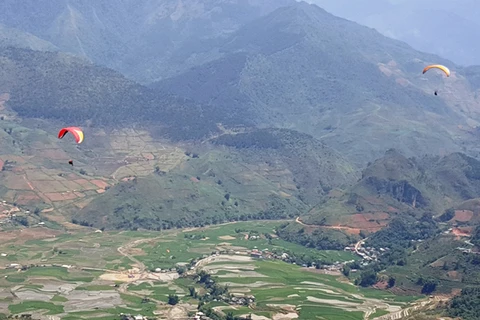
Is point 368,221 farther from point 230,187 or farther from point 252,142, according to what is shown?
point 252,142

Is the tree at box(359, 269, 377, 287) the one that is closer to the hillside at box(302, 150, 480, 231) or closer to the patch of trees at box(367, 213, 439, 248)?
the patch of trees at box(367, 213, 439, 248)

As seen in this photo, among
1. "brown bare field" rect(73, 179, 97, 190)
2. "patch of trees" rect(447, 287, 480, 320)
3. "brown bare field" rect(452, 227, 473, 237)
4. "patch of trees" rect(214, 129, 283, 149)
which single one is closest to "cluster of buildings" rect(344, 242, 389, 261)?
"brown bare field" rect(452, 227, 473, 237)

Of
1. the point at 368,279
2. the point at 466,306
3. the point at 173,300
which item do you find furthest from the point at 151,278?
the point at 466,306

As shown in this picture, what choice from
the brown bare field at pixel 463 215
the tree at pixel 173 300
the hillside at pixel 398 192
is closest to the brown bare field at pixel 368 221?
the hillside at pixel 398 192

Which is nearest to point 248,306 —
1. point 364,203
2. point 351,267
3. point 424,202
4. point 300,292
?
A: point 300,292

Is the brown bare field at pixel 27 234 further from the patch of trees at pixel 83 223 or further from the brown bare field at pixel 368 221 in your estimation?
the brown bare field at pixel 368 221
